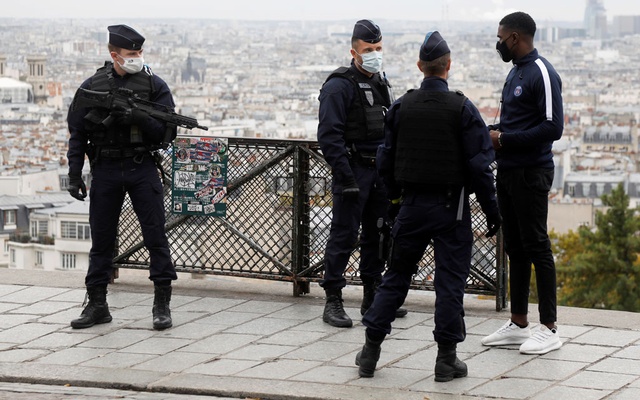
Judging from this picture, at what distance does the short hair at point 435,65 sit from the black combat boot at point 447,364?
1331 millimetres

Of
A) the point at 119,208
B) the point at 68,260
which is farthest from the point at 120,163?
the point at 68,260

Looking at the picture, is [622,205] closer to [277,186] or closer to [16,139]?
[277,186]

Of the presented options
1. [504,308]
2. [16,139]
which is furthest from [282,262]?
[16,139]

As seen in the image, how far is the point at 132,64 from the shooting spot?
314 inches

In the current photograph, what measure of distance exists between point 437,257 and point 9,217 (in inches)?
3269

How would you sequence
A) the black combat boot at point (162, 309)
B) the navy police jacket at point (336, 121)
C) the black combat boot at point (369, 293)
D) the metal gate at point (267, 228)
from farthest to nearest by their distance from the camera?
the metal gate at point (267, 228)
the black combat boot at point (369, 293)
the black combat boot at point (162, 309)
the navy police jacket at point (336, 121)

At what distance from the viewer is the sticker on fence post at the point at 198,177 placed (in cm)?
923

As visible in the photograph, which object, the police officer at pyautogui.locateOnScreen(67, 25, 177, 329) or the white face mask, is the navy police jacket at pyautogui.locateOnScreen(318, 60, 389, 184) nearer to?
the police officer at pyautogui.locateOnScreen(67, 25, 177, 329)

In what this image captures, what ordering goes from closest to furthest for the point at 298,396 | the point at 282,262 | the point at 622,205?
1. the point at 298,396
2. the point at 282,262
3. the point at 622,205

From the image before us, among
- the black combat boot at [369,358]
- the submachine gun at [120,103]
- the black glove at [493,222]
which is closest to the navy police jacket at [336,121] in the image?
the submachine gun at [120,103]

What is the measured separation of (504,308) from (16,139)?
14099cm

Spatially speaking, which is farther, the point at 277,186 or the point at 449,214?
the point at 277,186

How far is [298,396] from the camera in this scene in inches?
257

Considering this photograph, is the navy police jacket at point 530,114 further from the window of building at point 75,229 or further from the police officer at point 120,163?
the window of building at point 75,229
